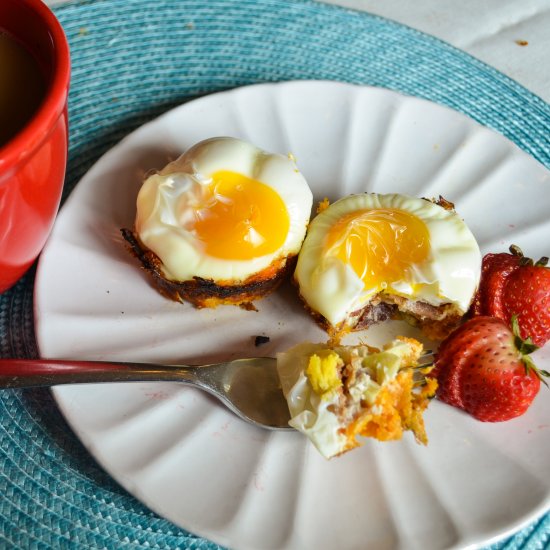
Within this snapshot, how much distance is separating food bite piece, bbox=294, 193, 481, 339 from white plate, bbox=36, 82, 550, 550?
0.26 feet

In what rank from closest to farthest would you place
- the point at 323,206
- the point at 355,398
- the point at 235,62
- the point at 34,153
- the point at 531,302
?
1. the point at 34,153
2. the point at 355,398
3. the point at 531,302
4. the point at 323,206
5. the point at 235,62

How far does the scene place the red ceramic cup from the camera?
118cm

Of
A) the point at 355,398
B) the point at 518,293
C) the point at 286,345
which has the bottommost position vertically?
the point at 286,345

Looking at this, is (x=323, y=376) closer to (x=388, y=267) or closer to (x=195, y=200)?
(x=388, y=267)

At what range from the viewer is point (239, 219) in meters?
1.52

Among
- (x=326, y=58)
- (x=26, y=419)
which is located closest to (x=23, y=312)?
(x=26, y=419)

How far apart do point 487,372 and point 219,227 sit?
2.10 feet

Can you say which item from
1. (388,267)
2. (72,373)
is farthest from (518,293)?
(72,373)

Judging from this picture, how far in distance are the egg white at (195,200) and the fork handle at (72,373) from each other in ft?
0.83

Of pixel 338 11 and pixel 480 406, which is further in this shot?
pixel 338 11

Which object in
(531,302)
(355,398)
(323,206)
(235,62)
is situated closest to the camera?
(355,398)

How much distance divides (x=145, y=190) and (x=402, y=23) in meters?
1.23

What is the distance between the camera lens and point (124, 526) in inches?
52.1

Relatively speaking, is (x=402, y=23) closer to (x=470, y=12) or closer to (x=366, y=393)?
(x=470, y=12)
